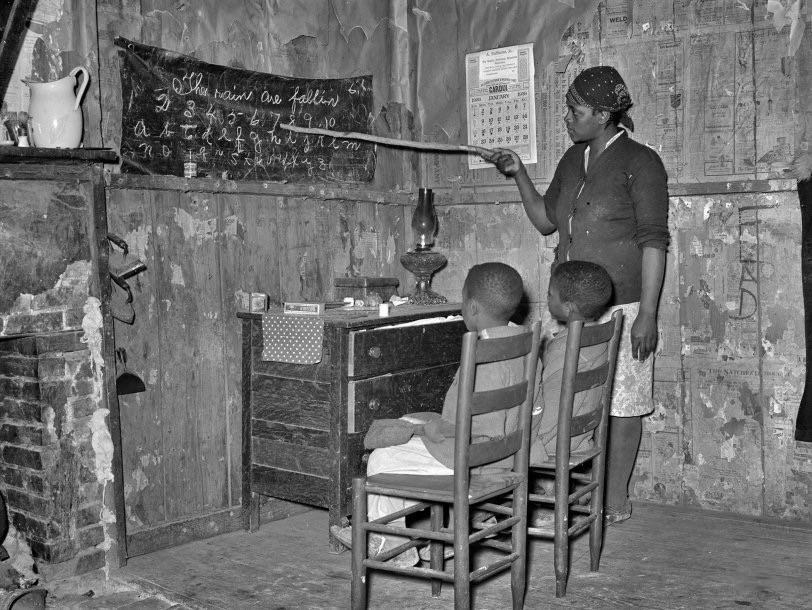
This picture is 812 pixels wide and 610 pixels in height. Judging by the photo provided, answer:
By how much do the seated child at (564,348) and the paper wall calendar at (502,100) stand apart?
1468mm

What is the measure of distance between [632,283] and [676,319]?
1.54ft

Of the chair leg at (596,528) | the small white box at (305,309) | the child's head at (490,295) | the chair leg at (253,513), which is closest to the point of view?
the child's head at (490,295)

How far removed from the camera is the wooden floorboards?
3.23 meters

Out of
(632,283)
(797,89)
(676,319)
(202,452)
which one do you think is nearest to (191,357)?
(202,452)

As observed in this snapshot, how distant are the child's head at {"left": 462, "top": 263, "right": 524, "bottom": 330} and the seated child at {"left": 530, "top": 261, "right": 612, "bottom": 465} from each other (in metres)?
0.33

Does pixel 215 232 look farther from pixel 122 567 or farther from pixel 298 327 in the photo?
pixel 122 567

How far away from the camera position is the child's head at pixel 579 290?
3.31 metres

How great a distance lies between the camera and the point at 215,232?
3969mm

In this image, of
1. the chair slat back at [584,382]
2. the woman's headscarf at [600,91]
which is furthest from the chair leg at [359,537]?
the woman's headscarf at [600,91]

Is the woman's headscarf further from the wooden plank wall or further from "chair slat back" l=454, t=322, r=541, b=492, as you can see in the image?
"chair slat back" l=454, t=322, r=541, b=492

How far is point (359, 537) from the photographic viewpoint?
2.84 metres

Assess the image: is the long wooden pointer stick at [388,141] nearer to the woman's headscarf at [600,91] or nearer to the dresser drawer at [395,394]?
the woman's headscarf at [600,91]

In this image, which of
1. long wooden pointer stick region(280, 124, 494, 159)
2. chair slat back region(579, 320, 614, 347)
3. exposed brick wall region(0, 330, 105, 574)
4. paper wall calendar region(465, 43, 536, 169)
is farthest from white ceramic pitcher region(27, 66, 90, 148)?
paper wall calendar region(465, 43, 536, 169)

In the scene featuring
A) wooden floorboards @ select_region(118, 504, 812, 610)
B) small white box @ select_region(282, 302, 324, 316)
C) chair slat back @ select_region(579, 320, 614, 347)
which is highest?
small white box @ select_region(282, 302, 324, 316)
